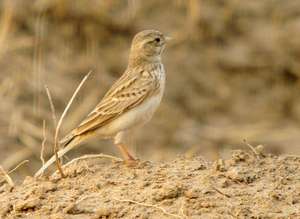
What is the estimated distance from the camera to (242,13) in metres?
13.5

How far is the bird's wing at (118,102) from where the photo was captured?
7.59m

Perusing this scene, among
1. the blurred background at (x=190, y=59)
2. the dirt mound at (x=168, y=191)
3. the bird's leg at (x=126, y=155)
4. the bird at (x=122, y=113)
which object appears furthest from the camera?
the blurred background at (x=190, y=59)

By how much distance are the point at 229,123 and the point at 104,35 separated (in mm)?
2021

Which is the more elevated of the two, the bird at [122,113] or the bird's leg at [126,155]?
the bird at [122,113]

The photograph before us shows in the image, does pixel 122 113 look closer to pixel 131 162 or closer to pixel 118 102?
pixel 118 102

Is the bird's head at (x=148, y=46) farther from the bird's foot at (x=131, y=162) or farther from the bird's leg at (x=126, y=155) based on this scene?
the bird's foot at (x=131, y=162)

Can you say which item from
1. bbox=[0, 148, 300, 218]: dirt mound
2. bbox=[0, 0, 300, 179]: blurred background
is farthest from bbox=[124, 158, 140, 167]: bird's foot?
bbox=[0, 0, 300, 179]: blurred background

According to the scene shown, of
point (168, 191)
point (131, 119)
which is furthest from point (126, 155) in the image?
point (168, 191)

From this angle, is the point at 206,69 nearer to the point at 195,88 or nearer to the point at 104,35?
the point at 195,88

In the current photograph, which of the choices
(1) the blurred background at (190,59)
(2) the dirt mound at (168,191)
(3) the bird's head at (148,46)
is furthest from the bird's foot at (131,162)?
(1) the blurred background at (190,59)

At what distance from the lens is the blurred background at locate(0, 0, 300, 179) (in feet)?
40.6

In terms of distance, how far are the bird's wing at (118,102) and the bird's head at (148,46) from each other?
0.48 metres

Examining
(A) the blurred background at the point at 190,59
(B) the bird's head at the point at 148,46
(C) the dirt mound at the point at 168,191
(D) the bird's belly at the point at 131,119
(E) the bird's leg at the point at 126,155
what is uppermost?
(A) the blurred background at the point at 190,59

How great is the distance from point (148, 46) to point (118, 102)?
33.7 inches
